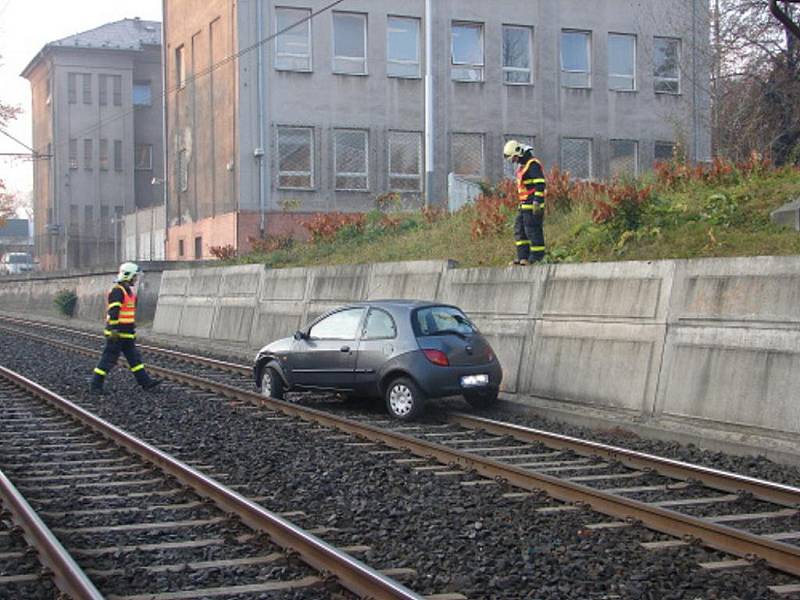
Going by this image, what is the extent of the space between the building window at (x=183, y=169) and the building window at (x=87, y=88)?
30654 mm

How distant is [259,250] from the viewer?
32469 millimetres

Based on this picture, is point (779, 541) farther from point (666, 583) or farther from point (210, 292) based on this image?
point (210, 292)

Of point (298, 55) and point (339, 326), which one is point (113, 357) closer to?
point (339, 326)

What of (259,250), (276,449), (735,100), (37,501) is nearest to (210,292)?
(259,250)

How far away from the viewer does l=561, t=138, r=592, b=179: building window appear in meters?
42.4

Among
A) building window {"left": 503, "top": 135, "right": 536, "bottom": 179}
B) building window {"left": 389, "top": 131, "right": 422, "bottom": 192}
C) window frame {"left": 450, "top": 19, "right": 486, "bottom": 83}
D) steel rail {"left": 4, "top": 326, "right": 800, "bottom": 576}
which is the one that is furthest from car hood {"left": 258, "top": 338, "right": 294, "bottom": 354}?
window frame {"left": 450, "top": 19, "right": 486, "bottom": 83}

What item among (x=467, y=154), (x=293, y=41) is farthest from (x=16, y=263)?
(x=467, y=154)

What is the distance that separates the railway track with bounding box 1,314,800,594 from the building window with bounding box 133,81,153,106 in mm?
64530

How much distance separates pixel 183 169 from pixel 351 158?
8.85 metres

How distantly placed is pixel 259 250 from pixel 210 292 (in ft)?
11.4

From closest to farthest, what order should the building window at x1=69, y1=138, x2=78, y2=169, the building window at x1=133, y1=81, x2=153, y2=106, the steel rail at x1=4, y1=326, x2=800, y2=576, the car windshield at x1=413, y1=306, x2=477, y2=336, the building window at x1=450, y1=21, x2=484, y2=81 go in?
1. the steel rail at x1=4, y1=326, x2=800, y2=576
2. the car windshield at x1=413, y1=306, x2=477, y2=336
3. the building window at x1=450, y1=21, x2=484, y2=81
4. the building window at x1=69, y1=138, x2=78, y2=169
5. the building window at x1=133, y1=81, x2=153, y2=106

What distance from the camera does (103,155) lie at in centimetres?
7231

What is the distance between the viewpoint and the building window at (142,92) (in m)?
75.0

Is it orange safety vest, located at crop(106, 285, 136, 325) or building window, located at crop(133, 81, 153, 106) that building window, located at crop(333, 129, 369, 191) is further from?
building window, located at crop(133, 81, 153, 106)
